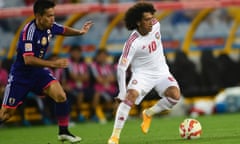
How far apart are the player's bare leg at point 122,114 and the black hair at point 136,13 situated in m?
1.29

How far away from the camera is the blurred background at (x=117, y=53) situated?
72.5 feet

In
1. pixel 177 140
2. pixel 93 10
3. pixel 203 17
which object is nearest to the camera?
pixel 177 140

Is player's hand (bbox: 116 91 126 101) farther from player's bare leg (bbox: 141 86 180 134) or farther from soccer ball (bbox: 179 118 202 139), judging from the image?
player's bare leg (bbox: 141 86 180 134)

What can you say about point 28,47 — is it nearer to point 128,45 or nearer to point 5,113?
point 5,113

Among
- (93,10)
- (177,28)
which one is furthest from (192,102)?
(93,10)

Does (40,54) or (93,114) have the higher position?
(40,54)

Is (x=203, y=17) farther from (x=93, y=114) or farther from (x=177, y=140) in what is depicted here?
(x=177, y=140)

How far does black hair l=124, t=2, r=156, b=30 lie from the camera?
14077 millimetres

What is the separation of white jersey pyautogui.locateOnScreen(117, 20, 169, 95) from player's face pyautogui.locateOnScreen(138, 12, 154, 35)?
8 centimetres

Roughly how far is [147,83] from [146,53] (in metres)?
0.50

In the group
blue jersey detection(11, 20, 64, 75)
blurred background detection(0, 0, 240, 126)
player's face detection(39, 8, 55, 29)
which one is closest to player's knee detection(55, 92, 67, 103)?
blue jersey detection(11, 20, 64, 75)

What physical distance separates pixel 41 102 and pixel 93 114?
1.53 m

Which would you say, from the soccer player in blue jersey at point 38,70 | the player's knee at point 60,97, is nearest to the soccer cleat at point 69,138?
the soccer player in blue jersey at point 38,70

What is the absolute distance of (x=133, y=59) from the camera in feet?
46.4
